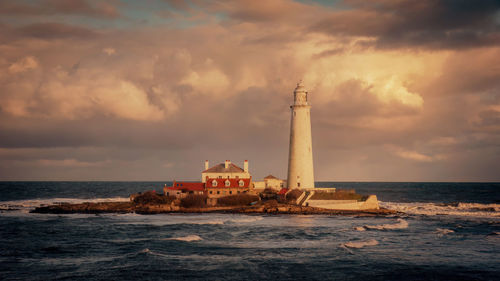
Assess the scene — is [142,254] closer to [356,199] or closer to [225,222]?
[225,222]

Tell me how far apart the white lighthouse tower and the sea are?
10.1 meters

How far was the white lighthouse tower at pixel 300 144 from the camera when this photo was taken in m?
60.2

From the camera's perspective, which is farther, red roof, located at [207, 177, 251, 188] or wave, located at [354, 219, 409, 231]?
red roof, located at [207, 177, 251, 188]

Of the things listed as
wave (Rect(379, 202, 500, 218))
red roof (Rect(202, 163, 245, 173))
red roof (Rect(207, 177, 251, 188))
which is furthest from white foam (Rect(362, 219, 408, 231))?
red roof (Rect(202, 163, 245, 173))

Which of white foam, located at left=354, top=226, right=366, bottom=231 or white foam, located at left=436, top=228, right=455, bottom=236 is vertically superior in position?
white foam, located at left=354, top=226, right=366, bottom=231

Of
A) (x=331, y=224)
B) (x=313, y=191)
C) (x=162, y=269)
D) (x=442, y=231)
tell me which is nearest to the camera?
(x=162, y=269)

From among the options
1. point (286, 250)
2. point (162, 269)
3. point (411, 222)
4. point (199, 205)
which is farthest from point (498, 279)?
point (199, 205)

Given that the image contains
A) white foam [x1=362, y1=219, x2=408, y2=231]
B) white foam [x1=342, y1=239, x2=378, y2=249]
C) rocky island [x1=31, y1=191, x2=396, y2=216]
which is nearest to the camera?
white foam [x1=342, y1=239, x2=378, y2=249]

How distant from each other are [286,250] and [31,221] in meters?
31.1

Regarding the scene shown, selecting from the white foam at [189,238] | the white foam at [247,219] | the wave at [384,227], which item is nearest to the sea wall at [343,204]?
the white foam at [247,219]

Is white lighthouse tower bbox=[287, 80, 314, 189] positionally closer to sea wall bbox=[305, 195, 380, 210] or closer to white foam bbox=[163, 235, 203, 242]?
sea wall bbox=[305, 195, 380, 210]

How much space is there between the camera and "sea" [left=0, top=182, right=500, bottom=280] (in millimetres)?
24859

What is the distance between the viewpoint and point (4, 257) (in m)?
29.4

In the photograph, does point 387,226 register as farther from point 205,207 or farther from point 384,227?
point 205,207
